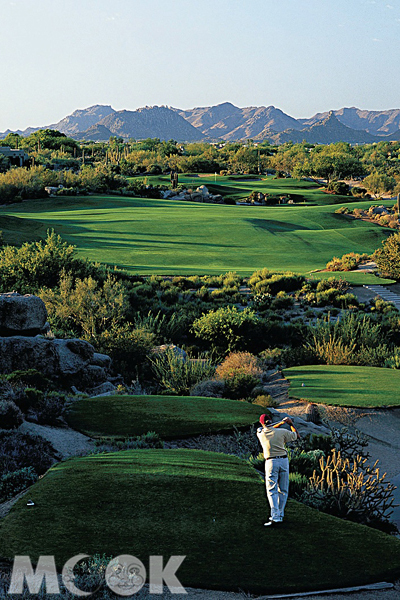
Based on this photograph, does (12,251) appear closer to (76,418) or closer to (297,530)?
(76,418)

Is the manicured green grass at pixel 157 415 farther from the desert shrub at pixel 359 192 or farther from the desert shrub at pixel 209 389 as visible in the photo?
the desert shrub at pixel 359 192

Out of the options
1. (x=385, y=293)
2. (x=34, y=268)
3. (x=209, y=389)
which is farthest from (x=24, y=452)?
(x=385, y=293)

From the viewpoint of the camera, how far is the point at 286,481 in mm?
7332

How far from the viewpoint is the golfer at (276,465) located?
7.26 metres

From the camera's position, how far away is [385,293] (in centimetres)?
3144

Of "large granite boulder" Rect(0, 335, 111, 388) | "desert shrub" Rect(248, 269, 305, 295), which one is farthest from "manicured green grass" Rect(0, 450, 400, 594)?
"desert shrub" Rect(248, 269, 305, 295)

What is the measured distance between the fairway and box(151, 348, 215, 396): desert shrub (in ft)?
56.0

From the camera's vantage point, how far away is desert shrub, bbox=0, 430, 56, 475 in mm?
9546

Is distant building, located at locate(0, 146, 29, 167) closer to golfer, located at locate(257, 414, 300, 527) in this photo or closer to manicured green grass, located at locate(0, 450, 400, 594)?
manicured green grass, located at locate(0, 450, 400, 594)

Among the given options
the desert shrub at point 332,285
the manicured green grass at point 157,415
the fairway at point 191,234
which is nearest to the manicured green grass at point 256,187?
the fairway at point 191,234

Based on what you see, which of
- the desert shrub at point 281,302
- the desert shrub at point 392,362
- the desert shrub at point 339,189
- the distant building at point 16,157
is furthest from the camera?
the distant building at point 16,157

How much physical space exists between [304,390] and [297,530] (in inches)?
304

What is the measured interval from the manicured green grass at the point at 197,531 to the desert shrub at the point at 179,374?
22.9ft

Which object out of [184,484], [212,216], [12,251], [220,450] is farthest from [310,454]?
[212,216]
